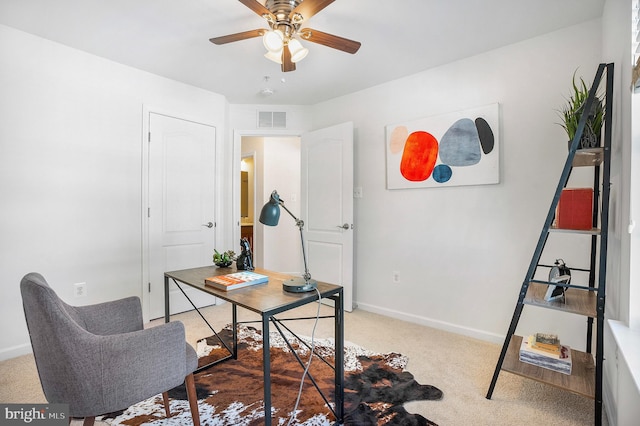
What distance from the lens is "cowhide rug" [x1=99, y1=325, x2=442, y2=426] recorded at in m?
1.69

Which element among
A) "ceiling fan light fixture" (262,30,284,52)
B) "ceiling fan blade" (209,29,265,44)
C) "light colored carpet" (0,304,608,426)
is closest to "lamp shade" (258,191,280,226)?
"ceiling fan light fixture" (262,30,284,52)

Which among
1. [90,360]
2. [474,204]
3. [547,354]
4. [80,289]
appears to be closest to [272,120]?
[474,204]

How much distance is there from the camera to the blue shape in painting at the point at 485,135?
268 cm

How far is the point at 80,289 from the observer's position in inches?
108

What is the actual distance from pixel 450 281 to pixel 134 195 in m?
3.06

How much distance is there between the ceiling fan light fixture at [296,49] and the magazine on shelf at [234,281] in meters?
1.42

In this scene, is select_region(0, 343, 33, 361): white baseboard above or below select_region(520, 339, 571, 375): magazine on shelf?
below

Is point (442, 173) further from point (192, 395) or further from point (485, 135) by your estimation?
point (192, 395)

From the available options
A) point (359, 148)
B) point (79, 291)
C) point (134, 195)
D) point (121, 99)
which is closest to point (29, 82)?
point (121, 99)

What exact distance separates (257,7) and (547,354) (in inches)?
101

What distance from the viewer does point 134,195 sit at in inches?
121

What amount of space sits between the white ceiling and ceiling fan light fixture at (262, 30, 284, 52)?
39 cm

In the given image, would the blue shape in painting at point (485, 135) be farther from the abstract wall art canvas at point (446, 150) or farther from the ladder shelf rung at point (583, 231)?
the ladder shelf rung at point (583, 231)

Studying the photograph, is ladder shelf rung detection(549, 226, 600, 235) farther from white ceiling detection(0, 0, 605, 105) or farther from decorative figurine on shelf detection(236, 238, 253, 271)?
decorative figurine on shelf detection(236, 238, 253, 271)
